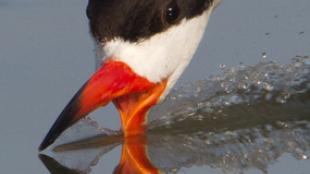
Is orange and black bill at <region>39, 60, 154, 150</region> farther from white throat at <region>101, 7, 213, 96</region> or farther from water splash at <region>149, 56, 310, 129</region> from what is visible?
water splash at <region>149, 56, 310, 129</region>

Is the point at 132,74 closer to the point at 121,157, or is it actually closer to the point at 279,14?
the point at 121,157

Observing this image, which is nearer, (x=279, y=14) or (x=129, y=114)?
(x=129, y=114)

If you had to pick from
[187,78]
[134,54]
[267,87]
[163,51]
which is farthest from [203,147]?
[267,87]

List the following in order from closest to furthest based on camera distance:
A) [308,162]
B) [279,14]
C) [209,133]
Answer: [308,162] < [209,133] < [279,14]

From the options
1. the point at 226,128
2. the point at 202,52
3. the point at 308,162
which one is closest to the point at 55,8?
the point at 202,52

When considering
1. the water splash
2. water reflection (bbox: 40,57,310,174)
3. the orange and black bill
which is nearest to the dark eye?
the orange and black bill

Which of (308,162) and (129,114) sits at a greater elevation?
(129,114)
